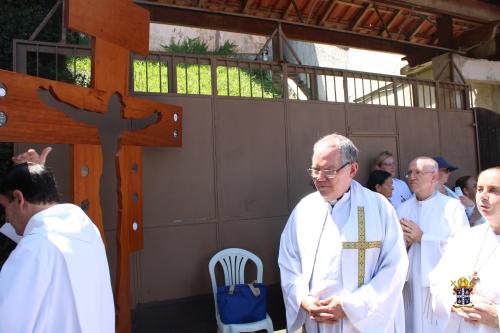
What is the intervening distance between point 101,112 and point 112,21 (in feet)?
2.10

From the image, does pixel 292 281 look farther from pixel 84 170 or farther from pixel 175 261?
pixel 175 261

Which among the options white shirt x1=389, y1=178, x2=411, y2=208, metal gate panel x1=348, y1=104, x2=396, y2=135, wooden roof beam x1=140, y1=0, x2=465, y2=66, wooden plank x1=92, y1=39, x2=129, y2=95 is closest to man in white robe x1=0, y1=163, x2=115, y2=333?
wooden plank x1=92, y1=39, x2=129, y2=95

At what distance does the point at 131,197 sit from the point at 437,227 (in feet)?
7.76

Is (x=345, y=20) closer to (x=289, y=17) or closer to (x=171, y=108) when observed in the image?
(x=289, y=17)

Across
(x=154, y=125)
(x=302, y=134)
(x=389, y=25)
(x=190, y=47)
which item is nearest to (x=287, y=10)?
(x=389, y=25)

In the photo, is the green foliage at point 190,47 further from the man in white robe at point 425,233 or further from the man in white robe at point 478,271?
the man in white robe at point 478,271

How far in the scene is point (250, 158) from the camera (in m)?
4.52

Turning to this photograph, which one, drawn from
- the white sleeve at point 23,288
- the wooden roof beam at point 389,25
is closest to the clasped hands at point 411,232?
the white sleeve at point 23,288

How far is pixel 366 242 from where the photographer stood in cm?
252

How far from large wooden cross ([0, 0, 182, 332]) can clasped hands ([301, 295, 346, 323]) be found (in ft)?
4.48

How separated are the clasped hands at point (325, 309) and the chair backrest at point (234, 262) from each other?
1757mm

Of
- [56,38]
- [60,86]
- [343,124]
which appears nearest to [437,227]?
[343,124]

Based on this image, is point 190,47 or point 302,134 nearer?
point 302,134

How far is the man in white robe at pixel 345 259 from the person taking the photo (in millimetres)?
2432
